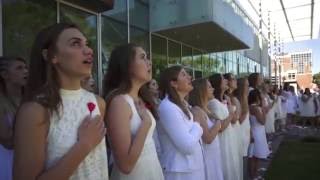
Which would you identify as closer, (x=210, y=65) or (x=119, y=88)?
(x=119, y=88)

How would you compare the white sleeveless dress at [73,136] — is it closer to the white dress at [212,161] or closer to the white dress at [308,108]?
the white dress at [212,161]

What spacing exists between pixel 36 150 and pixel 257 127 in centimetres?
643

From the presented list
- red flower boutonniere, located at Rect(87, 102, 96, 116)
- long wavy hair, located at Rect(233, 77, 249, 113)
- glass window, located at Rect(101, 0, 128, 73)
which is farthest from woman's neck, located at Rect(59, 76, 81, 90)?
glass window, located at Rect(101, 0, 128, 73)

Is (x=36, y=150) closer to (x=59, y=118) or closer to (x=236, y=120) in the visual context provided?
(x=59, y=118)

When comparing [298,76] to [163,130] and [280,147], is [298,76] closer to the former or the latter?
[280,147]

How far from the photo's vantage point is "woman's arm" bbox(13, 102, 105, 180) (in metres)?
1.85

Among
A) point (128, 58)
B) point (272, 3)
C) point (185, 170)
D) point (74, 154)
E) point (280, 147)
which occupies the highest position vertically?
point (272, 3)

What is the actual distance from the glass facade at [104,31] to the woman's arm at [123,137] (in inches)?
23.0

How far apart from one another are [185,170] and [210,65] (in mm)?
16725

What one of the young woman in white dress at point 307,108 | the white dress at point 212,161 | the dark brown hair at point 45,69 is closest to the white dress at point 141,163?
the dark brown hair at point 45,69

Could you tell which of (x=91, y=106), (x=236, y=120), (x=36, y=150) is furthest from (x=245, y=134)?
(x=36, y=150)

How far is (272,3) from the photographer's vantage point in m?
31.4

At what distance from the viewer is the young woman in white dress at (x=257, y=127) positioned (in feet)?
24.8

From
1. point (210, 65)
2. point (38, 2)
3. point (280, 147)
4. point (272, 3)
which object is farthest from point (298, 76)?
point (38, 2)
